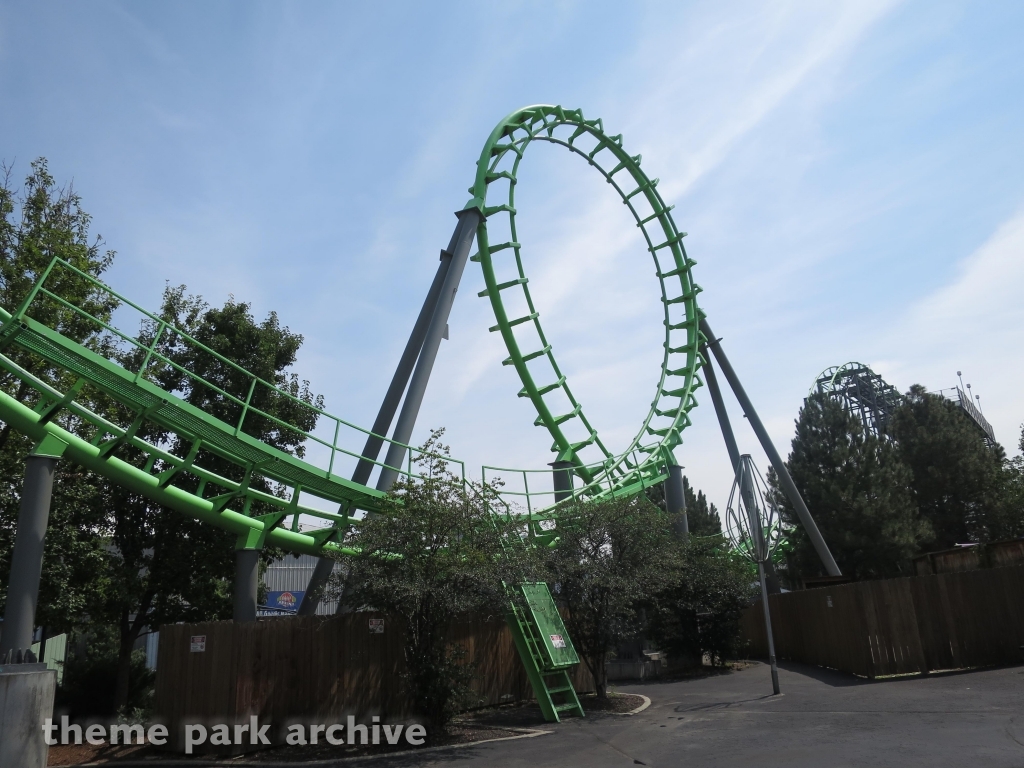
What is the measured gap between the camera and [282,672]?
11.5m

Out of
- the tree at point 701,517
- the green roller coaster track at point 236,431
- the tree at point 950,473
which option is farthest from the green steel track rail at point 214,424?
the tree at point 701,517

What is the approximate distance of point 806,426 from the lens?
38938mm

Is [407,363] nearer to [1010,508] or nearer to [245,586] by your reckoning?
[245,586]

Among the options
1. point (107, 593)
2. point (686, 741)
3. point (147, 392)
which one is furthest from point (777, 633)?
point (147, 392)

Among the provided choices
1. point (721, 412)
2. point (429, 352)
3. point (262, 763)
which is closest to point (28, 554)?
point (262, 763)

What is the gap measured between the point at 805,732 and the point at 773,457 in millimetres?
22401

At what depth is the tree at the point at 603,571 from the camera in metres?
14.3

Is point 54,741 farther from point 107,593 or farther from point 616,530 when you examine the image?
point 616,530

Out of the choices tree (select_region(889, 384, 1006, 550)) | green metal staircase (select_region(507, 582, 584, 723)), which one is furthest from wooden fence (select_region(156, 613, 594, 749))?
tree (select_region(889, 384, 1006, 550))

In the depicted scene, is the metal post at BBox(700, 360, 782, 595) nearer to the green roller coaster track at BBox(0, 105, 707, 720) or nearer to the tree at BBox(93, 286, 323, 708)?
the green roller coaster track at BBox(0, 105, 707, 720)

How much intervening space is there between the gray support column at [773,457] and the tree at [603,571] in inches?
670

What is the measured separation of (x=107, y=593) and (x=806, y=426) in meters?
32.8

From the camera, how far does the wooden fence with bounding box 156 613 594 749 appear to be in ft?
35.6

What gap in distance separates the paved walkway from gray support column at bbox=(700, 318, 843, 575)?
15908 mm
